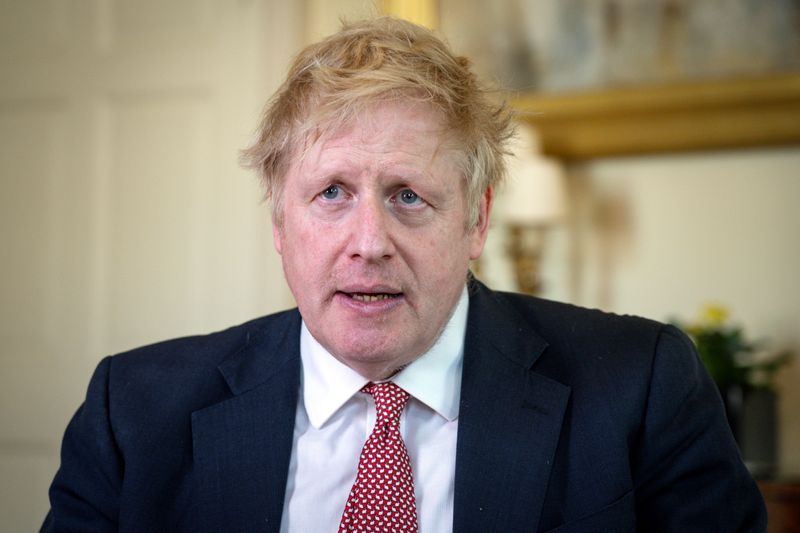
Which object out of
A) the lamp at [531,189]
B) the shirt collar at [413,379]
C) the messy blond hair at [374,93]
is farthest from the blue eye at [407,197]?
the lamp at [531,189]

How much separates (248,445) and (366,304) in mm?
318

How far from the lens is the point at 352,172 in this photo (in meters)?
1.37

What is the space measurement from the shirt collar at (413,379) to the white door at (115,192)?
66.1 inches

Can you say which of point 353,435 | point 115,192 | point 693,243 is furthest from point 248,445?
point 115,192

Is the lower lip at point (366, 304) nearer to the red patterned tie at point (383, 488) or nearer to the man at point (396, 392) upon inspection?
the man at point (396, 392)

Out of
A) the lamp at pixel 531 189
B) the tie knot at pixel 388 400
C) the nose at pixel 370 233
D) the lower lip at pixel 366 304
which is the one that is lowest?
the tie knot at pixel 388 400

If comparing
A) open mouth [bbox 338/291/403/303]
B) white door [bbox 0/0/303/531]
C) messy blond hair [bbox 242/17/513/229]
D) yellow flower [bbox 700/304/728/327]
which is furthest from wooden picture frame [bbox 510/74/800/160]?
open mouth [bbox 338/291/403/303]

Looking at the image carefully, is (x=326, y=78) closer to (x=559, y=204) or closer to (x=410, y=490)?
(x=410, y=490)

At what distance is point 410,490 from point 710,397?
0.49m

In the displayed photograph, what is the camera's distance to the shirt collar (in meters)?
1.48

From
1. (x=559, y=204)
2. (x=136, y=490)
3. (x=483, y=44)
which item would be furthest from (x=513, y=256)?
(x=136, y=490)

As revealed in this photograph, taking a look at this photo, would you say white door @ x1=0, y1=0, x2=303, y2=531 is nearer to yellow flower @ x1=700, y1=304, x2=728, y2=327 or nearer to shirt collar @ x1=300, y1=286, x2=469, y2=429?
yellow flower @ x1=700, y1=304, x2=728, y2=327

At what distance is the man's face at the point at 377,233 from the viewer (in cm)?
136

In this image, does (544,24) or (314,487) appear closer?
(314,487)
